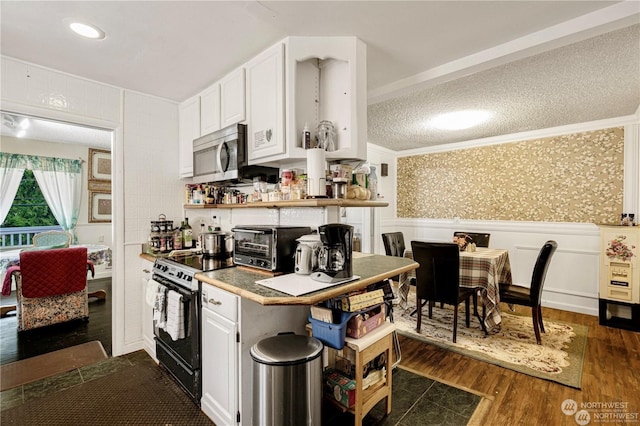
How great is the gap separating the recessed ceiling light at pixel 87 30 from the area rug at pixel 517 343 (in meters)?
3.60

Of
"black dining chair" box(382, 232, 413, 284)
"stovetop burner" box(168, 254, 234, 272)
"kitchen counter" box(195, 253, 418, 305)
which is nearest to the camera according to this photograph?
"kitchen counter" box(195, 253, 418, 305)

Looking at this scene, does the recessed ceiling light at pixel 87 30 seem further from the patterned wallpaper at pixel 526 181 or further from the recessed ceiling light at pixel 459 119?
the patterned wallpaper at pixel 526 181

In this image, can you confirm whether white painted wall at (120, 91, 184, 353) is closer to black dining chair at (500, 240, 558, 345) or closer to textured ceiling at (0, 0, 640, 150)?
textured ceiling at (0, 0, 640, 150)

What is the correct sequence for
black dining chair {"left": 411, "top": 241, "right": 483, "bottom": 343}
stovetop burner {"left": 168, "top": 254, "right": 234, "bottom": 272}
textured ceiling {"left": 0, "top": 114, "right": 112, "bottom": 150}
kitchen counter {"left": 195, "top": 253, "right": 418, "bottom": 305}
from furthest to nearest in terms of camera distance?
1. textured ceiling {"left": 0, "top": 114, "right": 112, "bottom": 150}
2. black dining chair {"left": 411, "top": 241, "right": 483, "bottom": 343}
3. stovetop burner {"left": 168, "top": 254, "right": 234, "bottom": 272}
4. kitchen counter {"left": 195, "top": 253, "right": 418, "bottom": 305}

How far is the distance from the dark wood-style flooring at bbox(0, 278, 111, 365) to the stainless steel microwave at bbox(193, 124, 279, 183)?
1.98m

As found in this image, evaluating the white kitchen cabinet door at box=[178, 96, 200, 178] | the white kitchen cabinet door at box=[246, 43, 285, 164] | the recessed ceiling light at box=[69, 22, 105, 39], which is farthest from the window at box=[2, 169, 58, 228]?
the white kitchen cabinet door at box=[246, 43, 285, 164]

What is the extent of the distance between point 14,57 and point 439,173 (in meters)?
5.30

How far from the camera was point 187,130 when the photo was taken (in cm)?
292

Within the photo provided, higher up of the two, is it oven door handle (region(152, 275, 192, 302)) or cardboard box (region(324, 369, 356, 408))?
oven door handle (region(152, 275, 192, 302))

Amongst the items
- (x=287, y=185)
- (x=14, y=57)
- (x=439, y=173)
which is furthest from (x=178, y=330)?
(x=439, y=173)

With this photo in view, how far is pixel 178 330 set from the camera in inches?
75.7

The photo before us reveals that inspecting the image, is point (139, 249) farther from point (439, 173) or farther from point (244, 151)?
point (439, 173)

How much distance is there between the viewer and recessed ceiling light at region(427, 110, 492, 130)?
3.33 m

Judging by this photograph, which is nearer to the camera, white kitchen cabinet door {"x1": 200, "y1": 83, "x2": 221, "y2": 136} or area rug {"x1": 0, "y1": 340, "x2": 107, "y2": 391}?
area rug {"x1": 0, "y1": 340, "x2": 107, "y2": 391}
